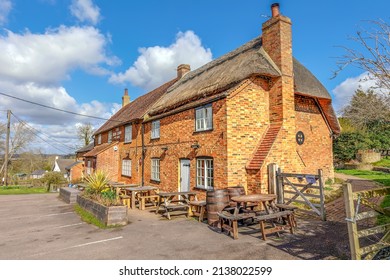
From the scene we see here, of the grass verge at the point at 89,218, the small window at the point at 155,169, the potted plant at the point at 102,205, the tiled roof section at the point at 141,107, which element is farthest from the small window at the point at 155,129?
the grass verge at the point at 89,218

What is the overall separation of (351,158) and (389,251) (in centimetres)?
2971

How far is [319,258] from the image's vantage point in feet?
16.5

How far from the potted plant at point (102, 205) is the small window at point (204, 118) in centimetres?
472

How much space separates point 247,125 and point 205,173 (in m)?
2.73

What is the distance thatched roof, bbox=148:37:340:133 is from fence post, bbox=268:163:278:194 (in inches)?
146

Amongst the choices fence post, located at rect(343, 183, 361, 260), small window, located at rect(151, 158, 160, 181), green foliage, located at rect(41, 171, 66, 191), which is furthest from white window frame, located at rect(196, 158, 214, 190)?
green foliage, located at rect(41, 171, 66, 191)

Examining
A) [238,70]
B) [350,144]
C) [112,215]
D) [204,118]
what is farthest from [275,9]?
[350,144]

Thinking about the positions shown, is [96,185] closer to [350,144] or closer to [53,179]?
[53,179]

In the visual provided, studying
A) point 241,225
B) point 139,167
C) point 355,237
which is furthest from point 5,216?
point 355,237

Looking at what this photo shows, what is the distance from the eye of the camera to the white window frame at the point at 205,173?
10.3 metres

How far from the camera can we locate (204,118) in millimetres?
11023

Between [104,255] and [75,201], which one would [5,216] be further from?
[104,255]

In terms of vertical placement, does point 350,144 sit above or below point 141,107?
below

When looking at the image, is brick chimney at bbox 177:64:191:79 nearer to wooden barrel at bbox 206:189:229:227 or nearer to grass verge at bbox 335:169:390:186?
→ wooden barrel at bbox 206:189:229:227
